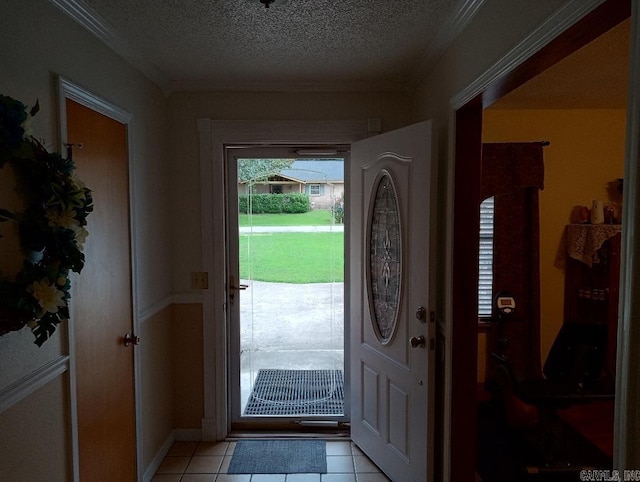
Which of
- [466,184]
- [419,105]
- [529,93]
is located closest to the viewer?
[466,184]

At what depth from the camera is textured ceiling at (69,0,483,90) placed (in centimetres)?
178

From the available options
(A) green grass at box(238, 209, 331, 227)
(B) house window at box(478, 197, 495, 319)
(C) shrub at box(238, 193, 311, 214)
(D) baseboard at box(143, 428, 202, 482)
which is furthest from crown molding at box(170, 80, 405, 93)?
(D) baseboard at box(143, 428, 202, 482)

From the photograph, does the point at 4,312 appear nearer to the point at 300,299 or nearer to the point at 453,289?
the point at 453,289

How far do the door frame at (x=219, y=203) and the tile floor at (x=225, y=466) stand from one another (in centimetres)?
15

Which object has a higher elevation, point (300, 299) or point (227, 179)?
point (227, 179)

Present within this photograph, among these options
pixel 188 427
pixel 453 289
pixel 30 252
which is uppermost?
pixel 30 252

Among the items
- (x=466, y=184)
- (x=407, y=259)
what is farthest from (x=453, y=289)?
(x=466, y=184)

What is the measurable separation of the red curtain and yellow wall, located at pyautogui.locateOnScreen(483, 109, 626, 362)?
164mm

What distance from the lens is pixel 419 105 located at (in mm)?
2646

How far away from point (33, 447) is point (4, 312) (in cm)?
55

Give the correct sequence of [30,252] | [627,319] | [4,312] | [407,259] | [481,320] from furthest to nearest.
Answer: [481,320] < [407,259] < [30,252] < [4,312] < [627,319]

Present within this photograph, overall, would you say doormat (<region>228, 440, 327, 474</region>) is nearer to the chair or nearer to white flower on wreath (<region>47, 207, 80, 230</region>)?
the chair

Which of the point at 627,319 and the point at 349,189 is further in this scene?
the point at 349,189

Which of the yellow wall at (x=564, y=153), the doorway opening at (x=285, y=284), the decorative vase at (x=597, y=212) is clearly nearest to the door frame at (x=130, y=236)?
the doorway opening at (x=285, y=284)
